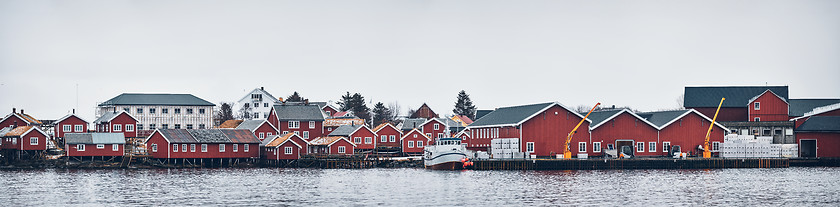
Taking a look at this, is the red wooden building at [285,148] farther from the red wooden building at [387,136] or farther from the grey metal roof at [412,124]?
the grey metal roof at [412,124]

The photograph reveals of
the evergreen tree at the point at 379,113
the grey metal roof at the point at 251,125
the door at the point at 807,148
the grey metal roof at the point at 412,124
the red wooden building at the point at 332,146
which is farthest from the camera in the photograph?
the evergreen tree at the point at 379,113

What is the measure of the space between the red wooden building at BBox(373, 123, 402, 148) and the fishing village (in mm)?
121

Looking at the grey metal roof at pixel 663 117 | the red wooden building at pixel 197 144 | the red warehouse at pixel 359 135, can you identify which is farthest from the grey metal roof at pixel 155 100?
the grey metal roof at pixel 663 117

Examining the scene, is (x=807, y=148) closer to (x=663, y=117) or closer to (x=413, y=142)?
(x=663, y=117)

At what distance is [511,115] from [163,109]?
4848cm

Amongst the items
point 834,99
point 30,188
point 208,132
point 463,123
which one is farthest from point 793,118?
point 30,188

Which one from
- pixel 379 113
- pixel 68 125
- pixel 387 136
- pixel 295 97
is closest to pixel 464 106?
pixel 379 113

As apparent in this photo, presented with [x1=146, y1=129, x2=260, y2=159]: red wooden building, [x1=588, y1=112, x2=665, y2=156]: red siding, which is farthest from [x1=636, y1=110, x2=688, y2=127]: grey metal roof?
[x1=146, y1=129, x2=260, y2=159]: red wooden building

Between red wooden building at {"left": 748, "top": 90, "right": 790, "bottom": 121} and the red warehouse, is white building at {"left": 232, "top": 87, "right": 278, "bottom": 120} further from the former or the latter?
red wooden building at {"left": 748, "top": 90, "right": 790, "bottom": 121}

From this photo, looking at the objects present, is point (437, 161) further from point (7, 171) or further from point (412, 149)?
point (7, 171)

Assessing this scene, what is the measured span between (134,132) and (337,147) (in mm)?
21092

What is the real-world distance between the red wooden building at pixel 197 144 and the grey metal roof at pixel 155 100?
25701 millimetres

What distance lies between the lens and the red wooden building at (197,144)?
94000 mm

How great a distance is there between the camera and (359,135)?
4267 inches
